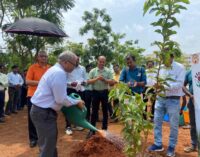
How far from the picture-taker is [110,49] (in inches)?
592

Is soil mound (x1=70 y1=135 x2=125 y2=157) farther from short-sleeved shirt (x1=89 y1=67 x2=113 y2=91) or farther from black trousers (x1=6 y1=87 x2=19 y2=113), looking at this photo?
black trousers (x1=6 y1=87 x2=19 y2=113)

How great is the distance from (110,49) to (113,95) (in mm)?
11014

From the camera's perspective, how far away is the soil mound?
18.1 feet

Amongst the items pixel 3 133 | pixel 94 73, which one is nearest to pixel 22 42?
pixel 3 133

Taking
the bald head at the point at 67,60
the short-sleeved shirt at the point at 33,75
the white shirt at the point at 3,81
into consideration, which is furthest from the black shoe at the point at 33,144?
the white shirt at the point at 3,81

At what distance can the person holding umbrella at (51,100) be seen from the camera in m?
4.25

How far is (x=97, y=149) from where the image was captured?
223 inches

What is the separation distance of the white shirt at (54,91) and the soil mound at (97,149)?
1422mm

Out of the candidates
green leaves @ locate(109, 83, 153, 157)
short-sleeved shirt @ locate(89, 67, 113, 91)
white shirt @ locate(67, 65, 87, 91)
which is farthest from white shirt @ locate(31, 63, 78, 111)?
white shirt @ locate(67, 65, 87, 91)

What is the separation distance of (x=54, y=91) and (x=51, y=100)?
8.8 inches

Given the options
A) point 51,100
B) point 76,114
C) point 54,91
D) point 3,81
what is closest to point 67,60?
point 54,91

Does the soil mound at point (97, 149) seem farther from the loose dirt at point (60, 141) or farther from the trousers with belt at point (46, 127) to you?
the trousers with belt at point (46, 127)

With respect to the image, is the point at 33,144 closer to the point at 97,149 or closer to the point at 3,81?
the point at 97,149

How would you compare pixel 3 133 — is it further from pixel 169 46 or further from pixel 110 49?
pixel 110 49
